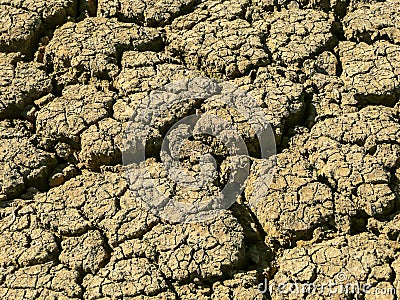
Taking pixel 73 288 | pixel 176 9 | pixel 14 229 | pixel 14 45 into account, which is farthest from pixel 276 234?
pixel 14 45

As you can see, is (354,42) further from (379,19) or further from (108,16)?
(108,16)

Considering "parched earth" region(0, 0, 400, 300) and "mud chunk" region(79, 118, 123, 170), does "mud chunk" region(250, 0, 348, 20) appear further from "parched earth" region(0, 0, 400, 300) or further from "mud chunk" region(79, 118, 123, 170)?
"mud chunk" region(79, 118, 123, 170)

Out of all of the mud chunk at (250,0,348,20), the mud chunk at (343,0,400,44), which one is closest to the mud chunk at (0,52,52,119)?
the mud chunk at (250,0,348,20)

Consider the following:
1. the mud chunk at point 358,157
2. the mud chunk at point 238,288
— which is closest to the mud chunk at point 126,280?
the mud chunk at point 238,288

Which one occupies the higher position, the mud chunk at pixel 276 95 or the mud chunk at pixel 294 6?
the mud chunk at pixel 294 6

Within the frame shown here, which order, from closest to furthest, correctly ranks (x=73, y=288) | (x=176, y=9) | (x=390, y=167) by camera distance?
(x=73, y=288), (x=390, y=167), (x=176, y=9)

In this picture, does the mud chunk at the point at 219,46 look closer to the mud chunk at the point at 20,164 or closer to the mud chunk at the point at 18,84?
the mud chunk at the point at 18,84
